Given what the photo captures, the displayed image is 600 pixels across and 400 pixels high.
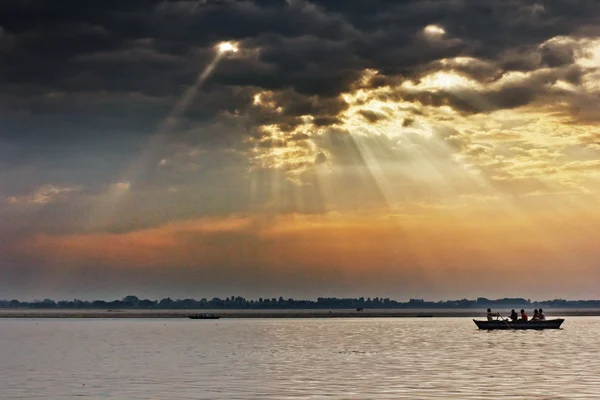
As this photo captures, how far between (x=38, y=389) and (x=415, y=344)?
55.0 metres

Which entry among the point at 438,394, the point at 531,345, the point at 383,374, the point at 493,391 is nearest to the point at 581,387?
the point at 493,391

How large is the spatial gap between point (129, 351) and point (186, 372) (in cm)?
2837

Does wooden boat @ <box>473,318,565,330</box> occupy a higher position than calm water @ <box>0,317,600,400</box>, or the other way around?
wooden boat @ <box>473,318,565,330</box>

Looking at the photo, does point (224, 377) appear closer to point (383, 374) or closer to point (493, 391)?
point (383, 374)

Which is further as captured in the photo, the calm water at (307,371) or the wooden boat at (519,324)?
the wooden boat at (519,324)

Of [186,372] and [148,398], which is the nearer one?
[148,398]

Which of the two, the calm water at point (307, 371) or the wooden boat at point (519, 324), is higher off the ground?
the wooden boat at point (519, 324)

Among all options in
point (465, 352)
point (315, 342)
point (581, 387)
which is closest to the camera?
point (581, 387)

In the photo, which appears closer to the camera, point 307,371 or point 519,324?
point 307,371

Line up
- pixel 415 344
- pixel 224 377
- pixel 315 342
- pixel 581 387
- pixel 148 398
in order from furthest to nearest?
pixel 315 342 → pixel 415 344 → pixel 224 377 → pixel 581 387 → pixel 148 398

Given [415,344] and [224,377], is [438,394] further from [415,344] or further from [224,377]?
[415,344]

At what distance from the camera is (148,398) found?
48.9 meters

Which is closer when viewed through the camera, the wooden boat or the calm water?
the calm water

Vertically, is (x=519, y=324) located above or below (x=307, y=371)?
above
